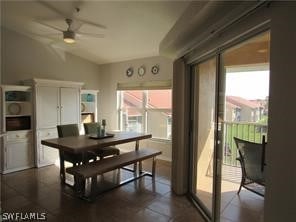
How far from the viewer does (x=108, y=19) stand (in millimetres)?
3441

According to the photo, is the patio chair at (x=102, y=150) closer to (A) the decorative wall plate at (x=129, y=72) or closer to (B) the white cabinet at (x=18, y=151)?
(B) the white cabinet at (x=18, y=151)

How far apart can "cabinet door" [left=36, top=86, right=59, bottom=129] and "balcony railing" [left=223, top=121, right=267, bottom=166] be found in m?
3.67

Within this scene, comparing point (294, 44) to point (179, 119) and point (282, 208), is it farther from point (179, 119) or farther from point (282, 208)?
point (179, 119)

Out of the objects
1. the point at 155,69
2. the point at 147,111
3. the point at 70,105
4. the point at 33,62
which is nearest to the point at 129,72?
the point at 155,69

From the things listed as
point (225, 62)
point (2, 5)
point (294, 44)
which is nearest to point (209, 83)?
point (225, 62)

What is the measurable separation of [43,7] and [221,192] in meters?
3.66

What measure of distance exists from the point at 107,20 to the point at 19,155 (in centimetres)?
311

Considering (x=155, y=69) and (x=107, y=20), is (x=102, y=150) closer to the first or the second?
(x=155, y=69)

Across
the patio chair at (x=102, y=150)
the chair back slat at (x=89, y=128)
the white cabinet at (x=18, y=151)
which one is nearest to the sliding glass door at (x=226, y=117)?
the patio chair at (x=102, y=150)

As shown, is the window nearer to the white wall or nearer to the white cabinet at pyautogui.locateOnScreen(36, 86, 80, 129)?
the white wall

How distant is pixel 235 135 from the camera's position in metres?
2.42

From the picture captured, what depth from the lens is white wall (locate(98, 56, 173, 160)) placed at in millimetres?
4961

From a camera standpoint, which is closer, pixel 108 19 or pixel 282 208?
pixel 282 208

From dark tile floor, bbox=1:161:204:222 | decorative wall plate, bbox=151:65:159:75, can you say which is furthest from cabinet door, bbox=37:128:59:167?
decorative wall plate, bbox=151:65:159:75
